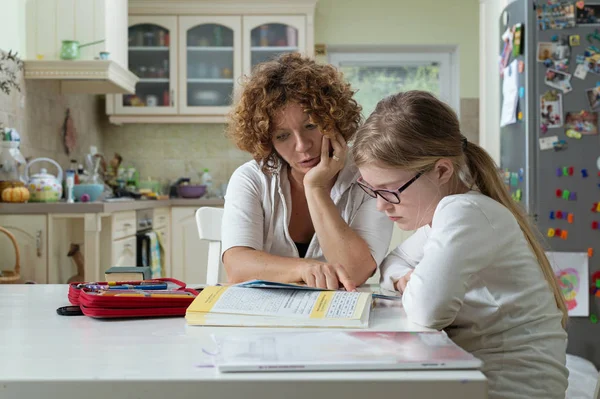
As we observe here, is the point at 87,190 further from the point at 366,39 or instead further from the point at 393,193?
the point at 393,193

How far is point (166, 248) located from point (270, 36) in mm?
1735

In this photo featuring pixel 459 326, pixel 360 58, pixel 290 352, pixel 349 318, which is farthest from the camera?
pixel 360 58

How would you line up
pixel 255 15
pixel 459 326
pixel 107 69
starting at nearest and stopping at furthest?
pixel 459 326 < pixel 107 69 < pixel 255 15

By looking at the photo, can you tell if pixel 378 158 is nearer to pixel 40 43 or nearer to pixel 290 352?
pixel 290 352

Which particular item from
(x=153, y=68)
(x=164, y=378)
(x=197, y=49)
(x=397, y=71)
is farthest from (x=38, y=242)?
(x=397, y=71)

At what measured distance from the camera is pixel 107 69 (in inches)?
167

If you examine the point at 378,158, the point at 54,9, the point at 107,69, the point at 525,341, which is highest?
the point at 54,9

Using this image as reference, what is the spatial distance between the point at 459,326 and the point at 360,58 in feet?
15.3

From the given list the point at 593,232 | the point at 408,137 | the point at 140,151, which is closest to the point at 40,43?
the point at 140,151

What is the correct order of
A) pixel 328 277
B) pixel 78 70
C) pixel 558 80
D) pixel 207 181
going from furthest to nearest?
pixel 207 181 → pixel 78 70 → pixel 558 80 → pixel 328 277

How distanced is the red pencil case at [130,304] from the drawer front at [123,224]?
250 centimetres

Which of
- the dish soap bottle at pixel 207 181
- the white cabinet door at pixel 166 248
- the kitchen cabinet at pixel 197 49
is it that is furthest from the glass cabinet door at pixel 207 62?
the white cabinet door at pixel 166 248

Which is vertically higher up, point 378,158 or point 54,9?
point 54,9

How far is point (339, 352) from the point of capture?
3.02 ft
